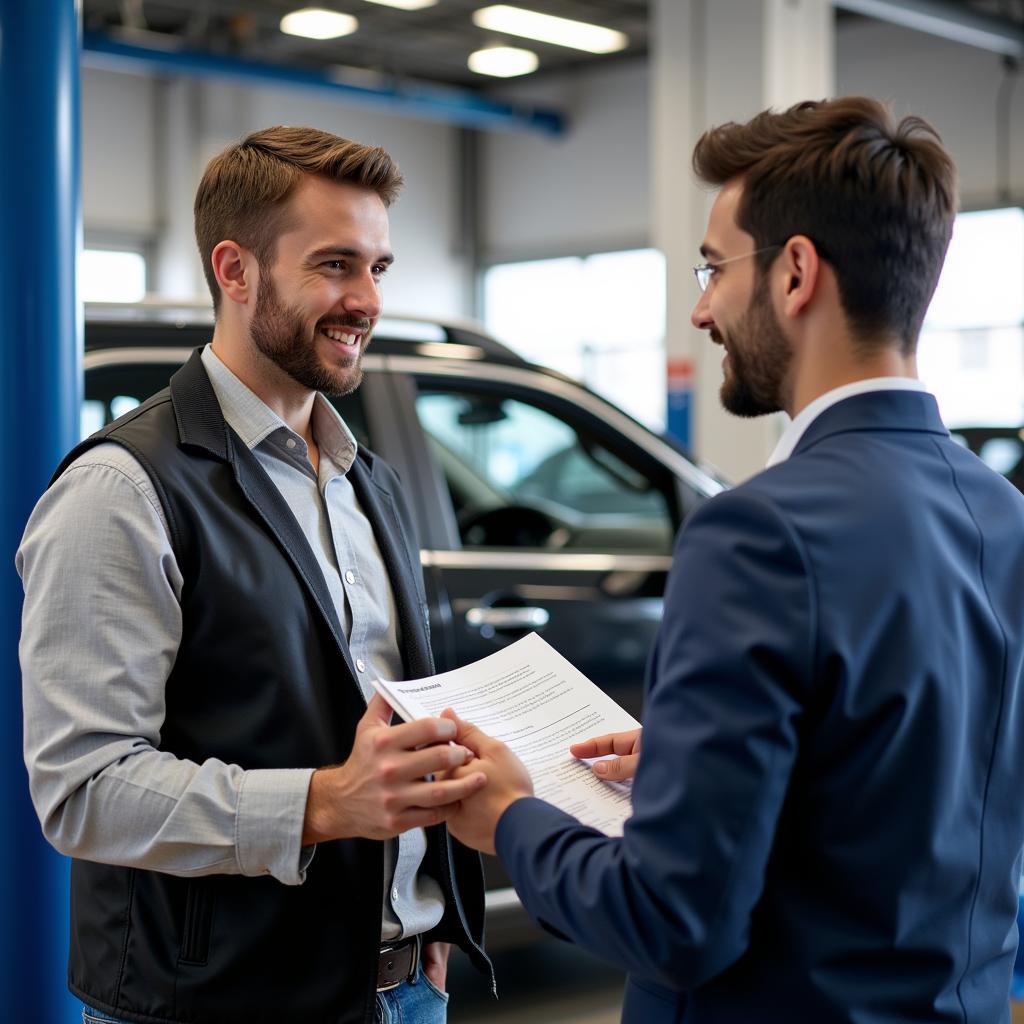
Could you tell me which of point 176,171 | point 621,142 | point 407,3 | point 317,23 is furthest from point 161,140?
point 621,142

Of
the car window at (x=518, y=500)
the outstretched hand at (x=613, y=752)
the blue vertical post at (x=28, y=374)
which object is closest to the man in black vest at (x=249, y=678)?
the outstretched hand at (x=613, y=752)

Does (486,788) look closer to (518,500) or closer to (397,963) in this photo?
(397,963)

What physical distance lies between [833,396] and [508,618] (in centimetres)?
232

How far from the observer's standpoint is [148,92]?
12.7 meters

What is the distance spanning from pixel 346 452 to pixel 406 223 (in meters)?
12.7

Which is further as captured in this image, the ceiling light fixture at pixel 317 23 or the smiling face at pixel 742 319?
the ceiling light fixture at pixel 317 23

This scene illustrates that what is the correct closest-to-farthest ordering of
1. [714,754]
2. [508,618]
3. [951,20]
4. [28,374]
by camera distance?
[714,754]
[28,374]
[508,618]
[951,20]

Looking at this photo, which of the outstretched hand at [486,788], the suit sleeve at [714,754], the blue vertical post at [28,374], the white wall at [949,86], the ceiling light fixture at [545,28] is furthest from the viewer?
the ceiling light fixture at [545,28]

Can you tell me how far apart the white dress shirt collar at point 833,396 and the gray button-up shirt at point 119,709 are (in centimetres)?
64

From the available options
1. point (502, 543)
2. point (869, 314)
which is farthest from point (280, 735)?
point (502, 543)

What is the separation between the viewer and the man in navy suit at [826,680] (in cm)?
118

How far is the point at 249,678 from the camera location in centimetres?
162

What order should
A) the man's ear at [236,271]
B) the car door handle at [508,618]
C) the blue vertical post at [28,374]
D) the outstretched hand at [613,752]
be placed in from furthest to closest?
the car door handle at [508,618] < the blue vertical post at [28,374] < the man's ear at [236,271] < the outstretched hand at [613,752]

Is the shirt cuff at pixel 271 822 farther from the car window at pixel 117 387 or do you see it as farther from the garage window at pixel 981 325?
the garage window at pixel 981 325
